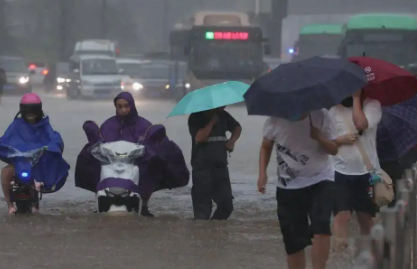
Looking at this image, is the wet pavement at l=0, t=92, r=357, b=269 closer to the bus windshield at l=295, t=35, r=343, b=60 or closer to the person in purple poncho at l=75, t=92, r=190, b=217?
the person in purple poncho at l=75, t=92, r=190, b=217

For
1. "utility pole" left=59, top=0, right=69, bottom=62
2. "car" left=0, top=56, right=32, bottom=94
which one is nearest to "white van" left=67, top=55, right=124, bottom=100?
"car" left=0, top=56, right=32, bottom=94

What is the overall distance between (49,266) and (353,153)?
2.44 meters

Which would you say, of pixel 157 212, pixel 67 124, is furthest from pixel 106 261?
pixel 67 124

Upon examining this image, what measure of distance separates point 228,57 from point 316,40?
8331 millimetres

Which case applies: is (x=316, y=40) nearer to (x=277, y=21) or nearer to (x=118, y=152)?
(x=277, y=21)

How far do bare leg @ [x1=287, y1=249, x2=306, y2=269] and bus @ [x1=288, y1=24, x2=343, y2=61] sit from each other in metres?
37.1


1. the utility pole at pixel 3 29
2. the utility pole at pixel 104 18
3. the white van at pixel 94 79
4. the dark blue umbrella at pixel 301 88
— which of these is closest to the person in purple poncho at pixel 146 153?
the dark blue umbrella at pixel 301 88

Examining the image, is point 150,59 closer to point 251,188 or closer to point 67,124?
point 67,124

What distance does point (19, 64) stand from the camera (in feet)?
162

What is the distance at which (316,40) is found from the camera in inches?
1748

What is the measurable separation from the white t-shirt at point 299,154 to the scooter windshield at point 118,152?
3515mm

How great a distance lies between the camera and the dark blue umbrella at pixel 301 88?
673 centimetres

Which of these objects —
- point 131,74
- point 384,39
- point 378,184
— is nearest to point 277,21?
point 131,74

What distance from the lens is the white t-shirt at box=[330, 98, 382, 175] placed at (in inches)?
309
